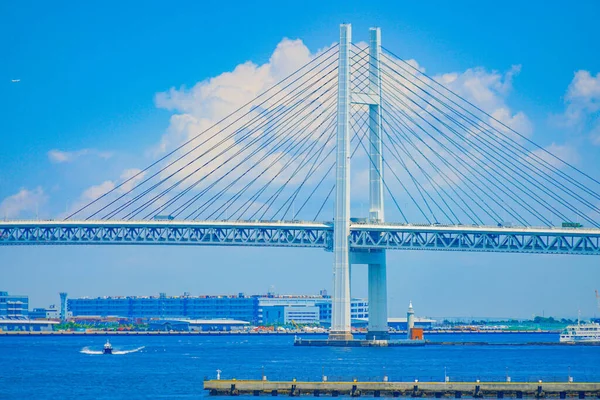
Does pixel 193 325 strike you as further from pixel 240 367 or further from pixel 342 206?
pixel 240 367

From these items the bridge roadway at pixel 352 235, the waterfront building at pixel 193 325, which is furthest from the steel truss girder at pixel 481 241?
the waterfront building at pixel 193 325

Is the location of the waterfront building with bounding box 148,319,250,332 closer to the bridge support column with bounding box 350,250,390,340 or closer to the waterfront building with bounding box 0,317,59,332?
the waterfront building with bounding box 0,317,59,332

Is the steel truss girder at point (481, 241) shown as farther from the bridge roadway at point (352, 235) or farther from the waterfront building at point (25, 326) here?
the waterfront building at point (25, 326)

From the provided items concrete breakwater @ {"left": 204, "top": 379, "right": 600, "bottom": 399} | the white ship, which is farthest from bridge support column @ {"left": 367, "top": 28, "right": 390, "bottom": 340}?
concrete breakwater @ {"left": 204, "top": 379, "right": 600, "bottom": 399}

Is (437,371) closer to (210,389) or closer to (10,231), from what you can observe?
(210,389)

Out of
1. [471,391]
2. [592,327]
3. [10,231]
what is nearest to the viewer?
[471,391]

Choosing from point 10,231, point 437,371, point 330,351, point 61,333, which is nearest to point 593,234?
point 330,351

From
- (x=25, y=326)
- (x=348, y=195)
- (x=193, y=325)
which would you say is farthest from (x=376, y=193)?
(x=25, y=326)
